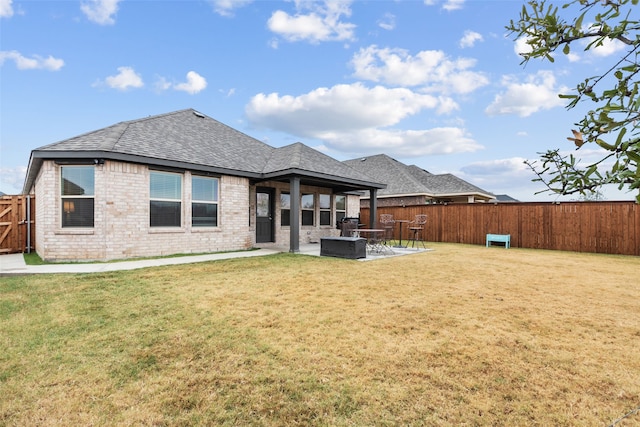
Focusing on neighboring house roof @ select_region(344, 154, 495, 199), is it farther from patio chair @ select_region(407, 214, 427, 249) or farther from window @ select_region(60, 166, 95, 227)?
window @ select_region(60, 166, 95, 227)

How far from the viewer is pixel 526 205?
12469mm

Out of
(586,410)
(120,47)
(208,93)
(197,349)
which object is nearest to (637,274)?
(586,410)

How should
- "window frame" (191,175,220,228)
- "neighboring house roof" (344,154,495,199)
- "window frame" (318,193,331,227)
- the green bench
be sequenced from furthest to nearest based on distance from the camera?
Answer: "neighboring house roof" (344,154,495,199) → "window frame" (318,193,331,227) → the green bench → "window frame" (191,175,220,228)

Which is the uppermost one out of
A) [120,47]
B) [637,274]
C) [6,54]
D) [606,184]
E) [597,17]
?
[120,47]

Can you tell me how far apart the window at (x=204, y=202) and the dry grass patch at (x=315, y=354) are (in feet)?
14.3

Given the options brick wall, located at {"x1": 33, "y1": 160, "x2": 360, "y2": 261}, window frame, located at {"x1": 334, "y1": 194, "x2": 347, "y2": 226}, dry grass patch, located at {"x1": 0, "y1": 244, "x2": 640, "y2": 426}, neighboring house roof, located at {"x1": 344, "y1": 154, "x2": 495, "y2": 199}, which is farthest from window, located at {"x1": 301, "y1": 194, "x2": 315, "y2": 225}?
Answer: neighboring house roof, located at {"x1": 344, "y1": 154, "x2": 495, "y2": 199}

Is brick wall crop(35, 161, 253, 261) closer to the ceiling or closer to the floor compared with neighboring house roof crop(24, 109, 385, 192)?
closer to the floor

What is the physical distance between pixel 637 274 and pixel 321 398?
891 centimetres

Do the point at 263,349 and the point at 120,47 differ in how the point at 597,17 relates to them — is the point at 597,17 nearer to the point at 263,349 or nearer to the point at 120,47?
the point at 263,349

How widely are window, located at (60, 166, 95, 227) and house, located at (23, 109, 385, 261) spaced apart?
2cm

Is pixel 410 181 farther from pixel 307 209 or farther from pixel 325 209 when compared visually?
pixel 307 209

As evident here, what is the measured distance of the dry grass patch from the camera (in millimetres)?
1925

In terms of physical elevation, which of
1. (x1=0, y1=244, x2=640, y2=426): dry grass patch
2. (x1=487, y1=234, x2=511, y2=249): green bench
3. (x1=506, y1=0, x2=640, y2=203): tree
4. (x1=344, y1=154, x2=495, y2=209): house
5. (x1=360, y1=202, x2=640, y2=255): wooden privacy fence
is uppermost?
(x1=344, y1=154, x2=495, y2=209): house

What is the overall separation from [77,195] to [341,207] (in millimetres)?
11162
